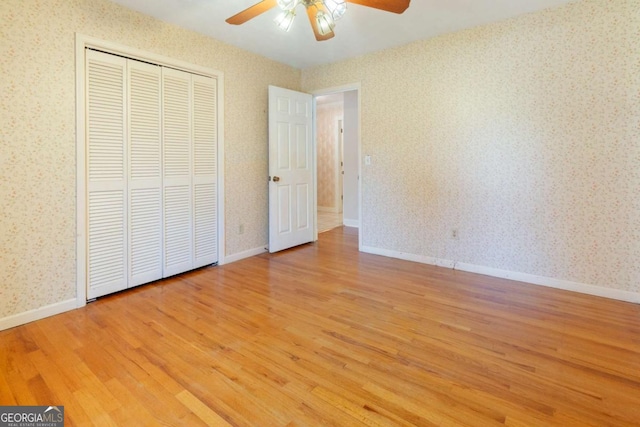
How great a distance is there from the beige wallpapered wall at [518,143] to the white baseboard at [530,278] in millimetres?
47

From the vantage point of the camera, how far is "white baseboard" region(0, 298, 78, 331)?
Answer: 222 cm

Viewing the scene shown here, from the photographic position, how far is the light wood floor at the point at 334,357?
1.46 metres

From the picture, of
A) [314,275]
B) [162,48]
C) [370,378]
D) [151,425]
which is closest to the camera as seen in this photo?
[151,425]

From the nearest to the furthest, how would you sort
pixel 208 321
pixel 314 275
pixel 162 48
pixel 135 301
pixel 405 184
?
pixel 208 321 → pixel 135 301 → pixel 162 48 → pixel 314 275 → pixel 405 184

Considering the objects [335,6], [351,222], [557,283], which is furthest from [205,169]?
[557,283]

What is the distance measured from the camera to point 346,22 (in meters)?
3.07

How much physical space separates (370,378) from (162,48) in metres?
3.20

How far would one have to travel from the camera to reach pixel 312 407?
1.48m

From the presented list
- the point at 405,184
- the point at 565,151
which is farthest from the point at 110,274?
A: the point at 565,151

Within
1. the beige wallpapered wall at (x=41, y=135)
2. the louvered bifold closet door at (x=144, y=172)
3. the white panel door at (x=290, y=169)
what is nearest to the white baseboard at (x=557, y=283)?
the white panel door at (x=290, y=169)

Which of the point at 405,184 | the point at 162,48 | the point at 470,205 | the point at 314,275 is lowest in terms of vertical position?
the point at 314,275

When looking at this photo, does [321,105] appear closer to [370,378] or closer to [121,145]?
[121,145]

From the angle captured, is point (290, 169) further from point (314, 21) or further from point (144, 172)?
point (314, 21)

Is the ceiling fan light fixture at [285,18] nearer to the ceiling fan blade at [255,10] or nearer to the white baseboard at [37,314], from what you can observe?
the ceiling fan blade at [255,10]
